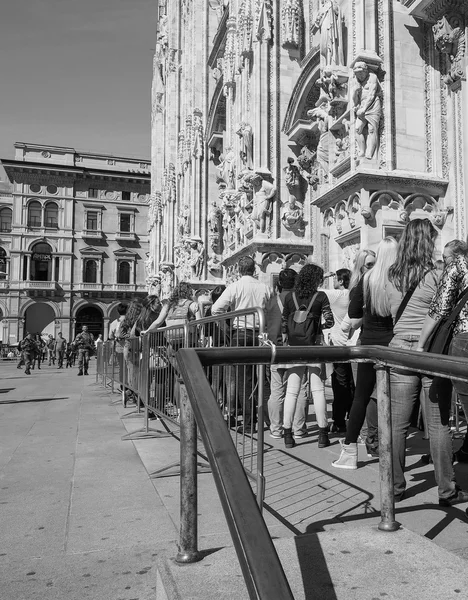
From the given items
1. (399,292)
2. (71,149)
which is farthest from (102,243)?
(399,292)

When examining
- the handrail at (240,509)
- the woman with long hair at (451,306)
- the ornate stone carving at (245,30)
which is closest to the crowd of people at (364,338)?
the woman with long hair at (451,306)

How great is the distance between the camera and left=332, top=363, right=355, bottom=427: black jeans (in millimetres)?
5680

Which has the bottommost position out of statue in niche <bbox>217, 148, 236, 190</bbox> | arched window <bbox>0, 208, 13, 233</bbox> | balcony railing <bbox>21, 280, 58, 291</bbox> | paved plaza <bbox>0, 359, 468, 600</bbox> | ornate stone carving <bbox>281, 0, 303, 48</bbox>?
paved plaza <bbox>0, 359, 468, 600</bbox>

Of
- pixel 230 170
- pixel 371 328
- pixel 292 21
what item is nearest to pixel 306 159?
pixel 230 170

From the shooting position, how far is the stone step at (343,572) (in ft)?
5.81

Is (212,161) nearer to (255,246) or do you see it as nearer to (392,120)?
(255,246)

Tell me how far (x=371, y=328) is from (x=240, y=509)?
3.22 m

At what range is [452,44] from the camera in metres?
7.73

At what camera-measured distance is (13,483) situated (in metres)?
4.09

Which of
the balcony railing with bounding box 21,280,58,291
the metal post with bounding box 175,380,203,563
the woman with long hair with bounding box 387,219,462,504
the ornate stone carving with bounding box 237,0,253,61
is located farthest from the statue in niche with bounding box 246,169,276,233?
the balcony railing with bounding box 21,280,58,291

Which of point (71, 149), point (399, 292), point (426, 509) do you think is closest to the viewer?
point (426, 509)

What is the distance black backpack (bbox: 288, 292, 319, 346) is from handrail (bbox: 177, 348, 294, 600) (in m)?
3.70

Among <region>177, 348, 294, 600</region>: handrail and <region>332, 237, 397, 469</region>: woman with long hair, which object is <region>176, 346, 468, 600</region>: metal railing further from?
<region>332, 237, 397, 469</region>: woman with long hair

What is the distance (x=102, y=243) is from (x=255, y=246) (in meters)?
43.5
